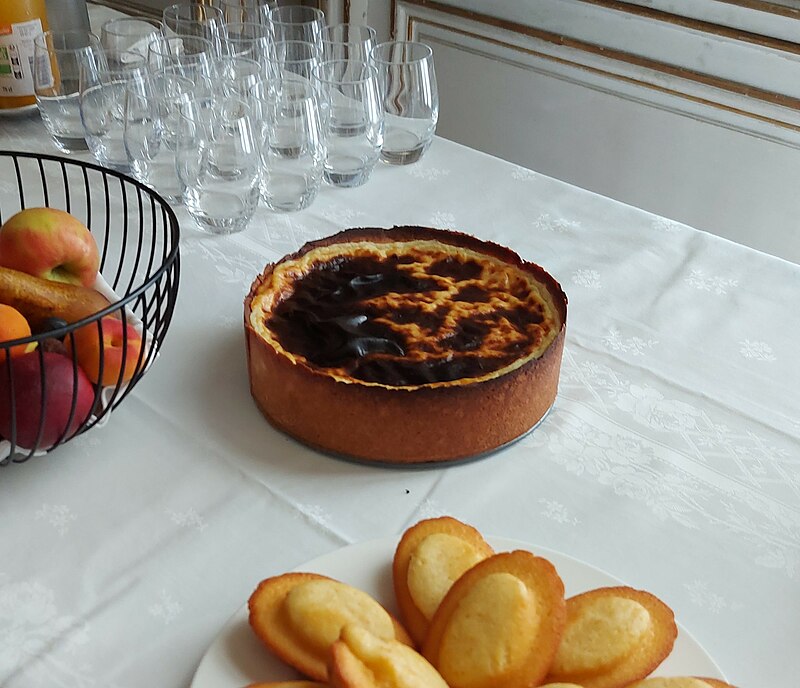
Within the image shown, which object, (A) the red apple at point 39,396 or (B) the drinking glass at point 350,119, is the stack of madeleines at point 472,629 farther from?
(B) the drinking glass at point 350,119

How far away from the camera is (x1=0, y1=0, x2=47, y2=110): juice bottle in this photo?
1.17 m

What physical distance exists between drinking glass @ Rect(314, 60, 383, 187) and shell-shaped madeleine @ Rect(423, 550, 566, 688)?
669 mm

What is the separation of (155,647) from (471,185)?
2.42ft

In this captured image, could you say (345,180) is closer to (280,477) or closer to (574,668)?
(280,477)

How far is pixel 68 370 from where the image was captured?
622 mm

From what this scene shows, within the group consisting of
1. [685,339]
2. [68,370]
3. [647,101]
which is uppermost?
[68,370]

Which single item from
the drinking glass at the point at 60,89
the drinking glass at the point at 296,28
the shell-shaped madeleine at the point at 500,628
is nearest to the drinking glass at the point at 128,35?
the drinking glass at the point at 60,89

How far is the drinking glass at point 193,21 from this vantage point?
4.05 ft

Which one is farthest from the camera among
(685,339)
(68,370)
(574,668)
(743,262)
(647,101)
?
(647,101)

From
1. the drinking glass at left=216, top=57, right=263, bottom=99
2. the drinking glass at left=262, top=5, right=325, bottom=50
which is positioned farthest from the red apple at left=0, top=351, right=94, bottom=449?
the drinking glass at left=262, top=5, right=325, bottom=50

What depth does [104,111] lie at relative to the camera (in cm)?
111

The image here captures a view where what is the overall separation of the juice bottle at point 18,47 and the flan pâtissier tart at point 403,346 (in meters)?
0.62

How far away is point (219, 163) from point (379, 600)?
564mm

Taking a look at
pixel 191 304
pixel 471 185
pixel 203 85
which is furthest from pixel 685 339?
pixel 203 85
